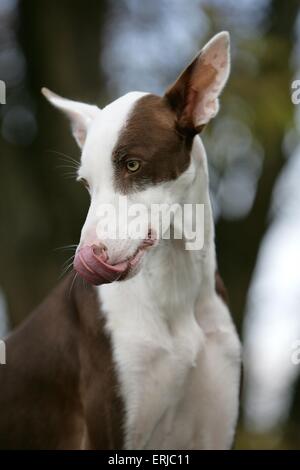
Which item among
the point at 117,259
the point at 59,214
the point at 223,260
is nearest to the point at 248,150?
the point at 223,260

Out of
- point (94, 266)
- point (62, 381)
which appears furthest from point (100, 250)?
point (62, 381)

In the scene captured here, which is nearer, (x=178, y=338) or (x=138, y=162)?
(x=138, y=162)

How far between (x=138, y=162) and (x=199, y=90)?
523 mm

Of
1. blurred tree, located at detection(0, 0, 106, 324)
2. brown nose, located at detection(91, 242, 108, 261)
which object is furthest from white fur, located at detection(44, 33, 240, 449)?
blurred tree, located at detection(0, 0, 106, 324)

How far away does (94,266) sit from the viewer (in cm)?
429

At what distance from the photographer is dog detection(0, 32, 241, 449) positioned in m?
4.62

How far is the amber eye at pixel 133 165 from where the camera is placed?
4.63 meters

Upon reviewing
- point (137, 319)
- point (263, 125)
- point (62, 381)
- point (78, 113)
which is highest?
point (263, 125)

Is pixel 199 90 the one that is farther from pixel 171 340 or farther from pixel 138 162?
pixel 171 340

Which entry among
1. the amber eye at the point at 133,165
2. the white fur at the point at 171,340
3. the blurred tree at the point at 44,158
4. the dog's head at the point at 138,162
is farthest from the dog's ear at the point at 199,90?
the blurred tree at the point at 44,158

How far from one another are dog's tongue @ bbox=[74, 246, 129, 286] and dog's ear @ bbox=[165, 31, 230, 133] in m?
0.93

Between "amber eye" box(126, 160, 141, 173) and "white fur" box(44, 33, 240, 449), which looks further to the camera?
"white fur" box(44, 33, 240, 449)

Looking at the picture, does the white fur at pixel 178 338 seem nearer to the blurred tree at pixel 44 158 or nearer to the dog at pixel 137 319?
the dog at pixel 137 319

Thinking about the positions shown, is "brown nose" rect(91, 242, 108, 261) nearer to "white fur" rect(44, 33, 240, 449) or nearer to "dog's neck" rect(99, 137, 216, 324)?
"white fur" rect(44, 33, 240, 449)
